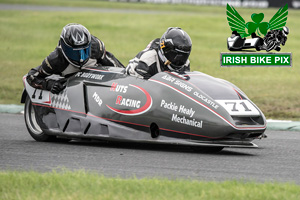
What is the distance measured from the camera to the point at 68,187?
18.3 feet

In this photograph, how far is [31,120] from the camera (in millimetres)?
9453

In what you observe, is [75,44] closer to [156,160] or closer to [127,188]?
[156,160]

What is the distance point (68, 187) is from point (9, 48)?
1954cm

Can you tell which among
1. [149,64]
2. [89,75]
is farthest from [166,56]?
[89,75]

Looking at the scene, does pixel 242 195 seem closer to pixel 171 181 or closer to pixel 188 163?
pixel 171 181

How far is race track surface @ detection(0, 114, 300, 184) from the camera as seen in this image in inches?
256

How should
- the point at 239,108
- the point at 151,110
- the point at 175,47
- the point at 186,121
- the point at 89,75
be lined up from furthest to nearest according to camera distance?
1. the point at 89,75
2. the point at 175,47
3. the point at 151,110
4. the point at 186,121
5. the point at 239,108

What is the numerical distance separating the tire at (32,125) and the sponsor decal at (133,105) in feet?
4.54

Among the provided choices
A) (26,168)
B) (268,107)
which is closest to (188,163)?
(26,168)

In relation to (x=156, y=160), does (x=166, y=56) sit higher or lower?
higher

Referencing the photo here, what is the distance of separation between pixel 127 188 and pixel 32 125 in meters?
4.19

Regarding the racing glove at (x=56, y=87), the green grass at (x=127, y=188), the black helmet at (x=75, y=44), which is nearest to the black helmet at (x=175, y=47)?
the black helmet at (x=75, y=44)

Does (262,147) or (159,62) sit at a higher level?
(159,62)
